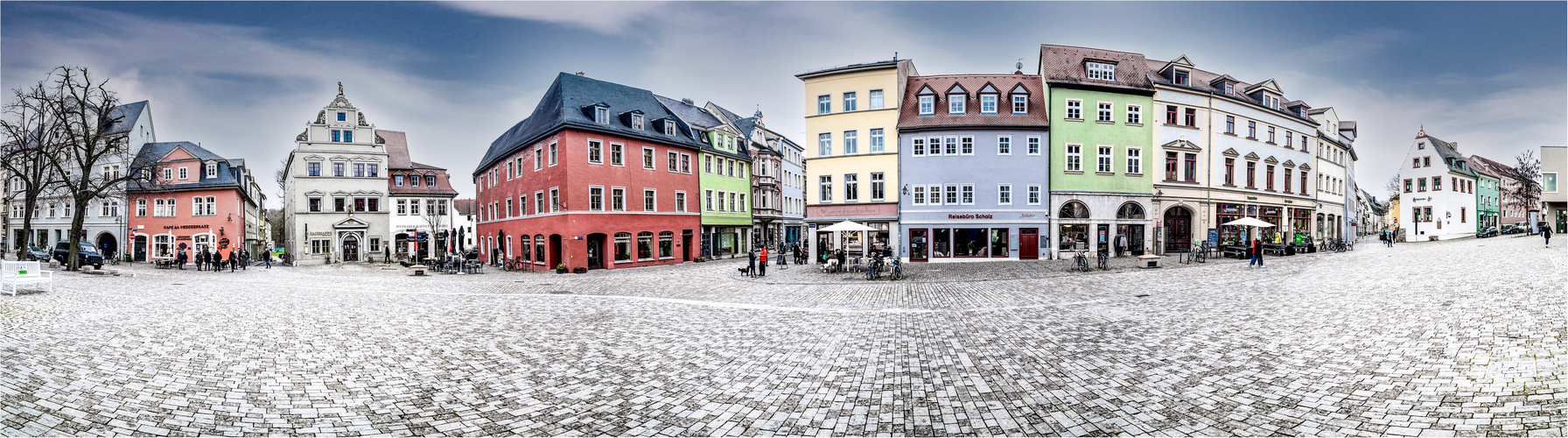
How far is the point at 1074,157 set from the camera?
3206 cm

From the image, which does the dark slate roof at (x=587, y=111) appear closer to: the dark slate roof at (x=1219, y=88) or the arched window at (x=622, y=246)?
the arched window at (x=622, y=246)

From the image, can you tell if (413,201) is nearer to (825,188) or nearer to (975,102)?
(825,188)

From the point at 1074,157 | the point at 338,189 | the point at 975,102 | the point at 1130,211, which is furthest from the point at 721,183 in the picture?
the point at 338,189

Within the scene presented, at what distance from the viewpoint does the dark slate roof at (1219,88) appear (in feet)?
112

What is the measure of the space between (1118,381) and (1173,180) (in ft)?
109

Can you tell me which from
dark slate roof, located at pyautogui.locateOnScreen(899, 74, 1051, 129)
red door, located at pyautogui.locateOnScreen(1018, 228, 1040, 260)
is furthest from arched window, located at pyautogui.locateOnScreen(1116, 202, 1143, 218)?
dark slate roof, located at pyautogui.locateOnScreen(899, 74, 1051, 129)

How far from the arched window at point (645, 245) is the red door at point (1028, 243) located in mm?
19978

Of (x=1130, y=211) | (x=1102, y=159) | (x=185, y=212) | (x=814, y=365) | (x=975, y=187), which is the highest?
(x=1102, y=159)

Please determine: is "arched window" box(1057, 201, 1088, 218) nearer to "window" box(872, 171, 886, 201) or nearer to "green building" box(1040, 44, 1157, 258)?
"green building" box(1040, 44, 1157, 258)

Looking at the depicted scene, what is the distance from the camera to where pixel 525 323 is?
10773 millimetres

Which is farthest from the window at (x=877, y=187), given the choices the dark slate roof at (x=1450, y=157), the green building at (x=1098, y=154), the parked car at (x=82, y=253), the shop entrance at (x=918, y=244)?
the dark slate roof at (x=1450, y=157)

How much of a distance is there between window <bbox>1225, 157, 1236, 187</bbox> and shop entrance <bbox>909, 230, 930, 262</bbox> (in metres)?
19.1

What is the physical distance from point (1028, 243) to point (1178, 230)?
9.94 meters

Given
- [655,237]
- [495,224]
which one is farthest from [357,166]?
[655,237]
